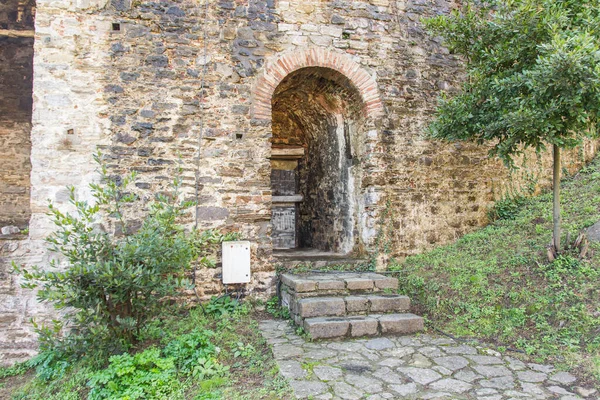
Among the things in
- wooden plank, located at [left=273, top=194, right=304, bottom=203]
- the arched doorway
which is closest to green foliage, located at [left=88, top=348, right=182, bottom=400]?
the arched doorway

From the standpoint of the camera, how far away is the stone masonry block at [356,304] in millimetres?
4523

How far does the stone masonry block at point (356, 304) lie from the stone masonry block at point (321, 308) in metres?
0.06

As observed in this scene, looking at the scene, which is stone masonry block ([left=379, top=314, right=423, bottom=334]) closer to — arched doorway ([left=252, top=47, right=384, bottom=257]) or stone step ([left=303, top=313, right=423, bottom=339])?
stone step ([left=303, top=313, right=423, bottom=339])

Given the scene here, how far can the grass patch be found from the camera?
3377 mm

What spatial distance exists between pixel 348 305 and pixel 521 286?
198cm

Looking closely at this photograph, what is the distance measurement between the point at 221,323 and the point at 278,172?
4280 millimetres

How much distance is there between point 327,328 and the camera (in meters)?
4.14

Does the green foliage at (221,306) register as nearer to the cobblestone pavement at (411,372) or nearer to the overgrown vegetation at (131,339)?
the overgrown vegetation at (131,339)

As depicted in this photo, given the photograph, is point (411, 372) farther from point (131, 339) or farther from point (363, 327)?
point (131, 339)

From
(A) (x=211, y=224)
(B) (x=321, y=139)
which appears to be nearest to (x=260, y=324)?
(A) (x=211, y=224)

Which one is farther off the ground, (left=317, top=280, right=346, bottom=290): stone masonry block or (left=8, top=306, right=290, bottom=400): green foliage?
(left=317, top=280, right=346, bottom=290): stone masonry block

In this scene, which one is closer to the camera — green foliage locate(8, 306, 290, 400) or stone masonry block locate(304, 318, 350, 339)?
green foliage locate(8, 306, 290, 400)

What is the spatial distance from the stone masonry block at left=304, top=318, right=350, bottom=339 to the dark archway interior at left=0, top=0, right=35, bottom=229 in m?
7.54

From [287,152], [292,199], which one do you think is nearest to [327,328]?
[292,199]
